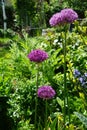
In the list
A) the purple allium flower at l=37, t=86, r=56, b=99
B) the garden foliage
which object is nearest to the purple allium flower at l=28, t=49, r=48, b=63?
the purple allium flower at l=37, t=86, r=56, b=99

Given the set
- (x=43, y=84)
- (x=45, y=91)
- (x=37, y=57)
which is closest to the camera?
(x=37, y=57)

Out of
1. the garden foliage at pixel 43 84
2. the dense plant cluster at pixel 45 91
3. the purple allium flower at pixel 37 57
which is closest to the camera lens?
the purple allium flower at pixel 37 57

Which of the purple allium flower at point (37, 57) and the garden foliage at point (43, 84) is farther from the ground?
the purple allium flower at point (37, 57)

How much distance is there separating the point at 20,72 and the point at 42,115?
1266 mm

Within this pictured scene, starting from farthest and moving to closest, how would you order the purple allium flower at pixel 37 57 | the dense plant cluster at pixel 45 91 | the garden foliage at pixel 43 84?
the garden foliage at pixel 43 84 < the dense plant cluster at pixel 45 91 < the purple allium flower at pixel 37 57

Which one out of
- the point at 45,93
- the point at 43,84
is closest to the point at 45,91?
the point at 45,93

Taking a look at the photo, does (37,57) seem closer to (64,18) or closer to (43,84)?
(64,18)

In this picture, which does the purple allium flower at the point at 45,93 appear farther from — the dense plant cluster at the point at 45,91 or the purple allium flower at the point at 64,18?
the purple allium flower at the point at 64,18

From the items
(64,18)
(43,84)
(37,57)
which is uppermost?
(64,18)

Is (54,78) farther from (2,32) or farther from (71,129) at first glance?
(2,32)

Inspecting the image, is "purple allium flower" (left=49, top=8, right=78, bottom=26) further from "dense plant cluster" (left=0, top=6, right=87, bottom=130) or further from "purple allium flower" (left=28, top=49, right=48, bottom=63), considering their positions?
"purple allium flower" (left=28, top=49, right=48, bottom=63)

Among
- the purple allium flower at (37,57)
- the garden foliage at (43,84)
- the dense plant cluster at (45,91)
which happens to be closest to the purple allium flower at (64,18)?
the dense plant cluster at (45,91)

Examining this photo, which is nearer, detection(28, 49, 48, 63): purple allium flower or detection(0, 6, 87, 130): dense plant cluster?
detection(28, 49, 48, 63): purple allium flower

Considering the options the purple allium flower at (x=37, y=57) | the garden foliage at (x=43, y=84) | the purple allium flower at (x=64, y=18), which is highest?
the purple allium flower at (x=64, y=18)
